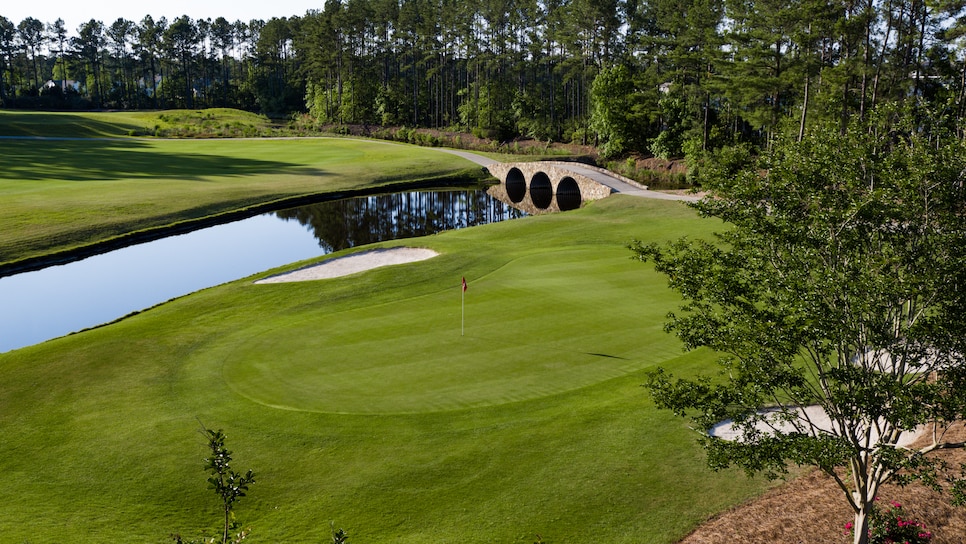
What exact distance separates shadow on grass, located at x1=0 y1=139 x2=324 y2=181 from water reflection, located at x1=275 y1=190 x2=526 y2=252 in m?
12.2

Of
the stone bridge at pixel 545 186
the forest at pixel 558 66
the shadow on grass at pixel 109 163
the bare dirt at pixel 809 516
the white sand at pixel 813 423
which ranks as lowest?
the bare dirt at pixel 809 516

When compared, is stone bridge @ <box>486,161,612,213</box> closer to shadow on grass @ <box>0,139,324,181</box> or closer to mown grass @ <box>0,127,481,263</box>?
mown grass @ <box>0,127,481,263</box>

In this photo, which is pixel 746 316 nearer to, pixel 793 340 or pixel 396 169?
pixel 793 340

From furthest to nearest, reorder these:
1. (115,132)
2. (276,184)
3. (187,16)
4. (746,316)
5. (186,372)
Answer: (187,16)
(115,132)
(276,184)
(186,372)
(746,316)

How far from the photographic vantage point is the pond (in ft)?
100

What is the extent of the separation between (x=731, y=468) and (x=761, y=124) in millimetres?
49403

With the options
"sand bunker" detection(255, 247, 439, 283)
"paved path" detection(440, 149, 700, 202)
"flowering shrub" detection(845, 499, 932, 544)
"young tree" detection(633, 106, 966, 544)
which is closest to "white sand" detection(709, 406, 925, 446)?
"flowering shrub" detection(845, 499, 932, 544)

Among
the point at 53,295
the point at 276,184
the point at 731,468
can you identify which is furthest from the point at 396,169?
the point at 731,468

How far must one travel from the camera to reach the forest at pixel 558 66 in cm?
4619

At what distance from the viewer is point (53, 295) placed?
107 ft

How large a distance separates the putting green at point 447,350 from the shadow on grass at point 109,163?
148 ft

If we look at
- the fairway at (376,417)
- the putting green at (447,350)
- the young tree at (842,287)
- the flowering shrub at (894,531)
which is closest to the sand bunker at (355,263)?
the fairway at (376,417)

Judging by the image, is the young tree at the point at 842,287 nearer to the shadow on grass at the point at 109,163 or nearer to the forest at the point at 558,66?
the forest at the point at 558,66

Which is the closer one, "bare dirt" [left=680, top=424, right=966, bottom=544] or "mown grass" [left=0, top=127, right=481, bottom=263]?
"bare dirt" [left=680, top=424, right=966, bottom=544]
